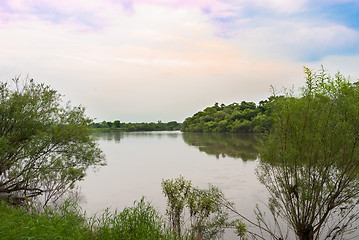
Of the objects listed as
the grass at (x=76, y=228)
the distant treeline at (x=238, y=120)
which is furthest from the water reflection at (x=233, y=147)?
the grass at (x=76, y=228)

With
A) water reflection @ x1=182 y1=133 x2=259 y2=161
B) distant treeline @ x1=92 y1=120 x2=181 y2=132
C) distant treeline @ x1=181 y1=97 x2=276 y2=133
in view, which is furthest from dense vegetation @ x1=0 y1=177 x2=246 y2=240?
distant treeline @ x1=92 y1=120 x2=181 y2=132

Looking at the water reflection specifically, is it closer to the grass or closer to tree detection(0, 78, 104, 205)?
tree detection(0, 78, 104, 205)

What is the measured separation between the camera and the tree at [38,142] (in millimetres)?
13203

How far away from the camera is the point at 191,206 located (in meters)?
11.3

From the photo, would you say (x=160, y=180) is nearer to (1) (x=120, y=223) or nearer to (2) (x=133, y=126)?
(1) (x=120, y=223)

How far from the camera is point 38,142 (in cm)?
1391

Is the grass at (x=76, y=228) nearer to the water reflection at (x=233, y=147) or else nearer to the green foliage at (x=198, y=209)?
the green foliage at (x=198, y=209)

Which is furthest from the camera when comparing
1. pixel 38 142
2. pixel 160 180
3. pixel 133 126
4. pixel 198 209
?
pixel 133 126

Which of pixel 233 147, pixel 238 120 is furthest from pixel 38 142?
pixel 238 120

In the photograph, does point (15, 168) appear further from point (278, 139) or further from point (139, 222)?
point (278, 139)

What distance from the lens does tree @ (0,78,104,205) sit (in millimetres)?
13203

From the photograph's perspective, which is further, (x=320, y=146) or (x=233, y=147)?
(x=233, y=147)

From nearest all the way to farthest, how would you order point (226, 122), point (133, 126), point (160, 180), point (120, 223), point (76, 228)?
point (76, 228)
point (120, 223)
point (160, 180)
point (226, 122)
point (133, 126)

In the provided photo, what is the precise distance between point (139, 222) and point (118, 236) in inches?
34.2
